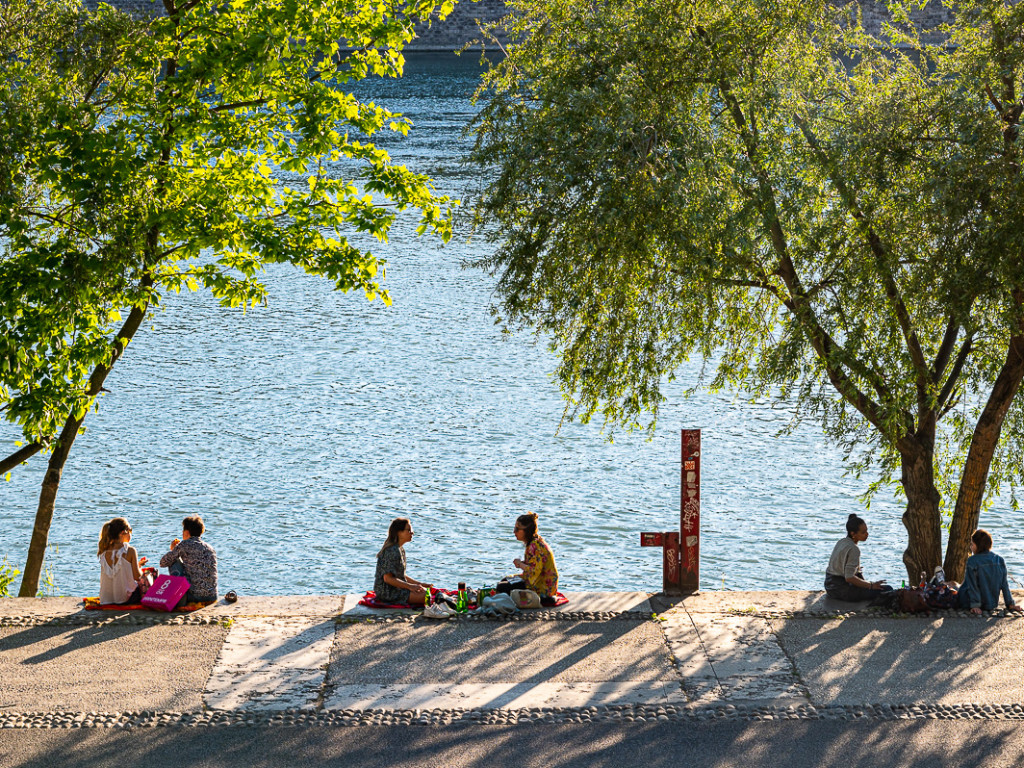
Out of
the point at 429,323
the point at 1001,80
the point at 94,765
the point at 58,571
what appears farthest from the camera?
the point at 429,323

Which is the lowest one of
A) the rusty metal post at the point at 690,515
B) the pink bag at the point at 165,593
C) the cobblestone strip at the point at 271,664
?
the cobblestone strip at the point at 271,664

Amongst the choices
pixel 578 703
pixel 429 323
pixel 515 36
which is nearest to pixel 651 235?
pixel 515 36

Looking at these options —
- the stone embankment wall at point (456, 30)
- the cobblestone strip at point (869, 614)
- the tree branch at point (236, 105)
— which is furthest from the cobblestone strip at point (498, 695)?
the stone embankment wall at point (456, 30)

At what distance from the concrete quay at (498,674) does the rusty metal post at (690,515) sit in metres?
0.31

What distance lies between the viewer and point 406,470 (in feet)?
85.0

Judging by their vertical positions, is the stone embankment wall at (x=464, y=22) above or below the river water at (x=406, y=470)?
above

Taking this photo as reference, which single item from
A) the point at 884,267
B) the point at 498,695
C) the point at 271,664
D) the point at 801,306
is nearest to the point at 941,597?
the point at 801,306

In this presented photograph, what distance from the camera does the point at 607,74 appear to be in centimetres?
1222

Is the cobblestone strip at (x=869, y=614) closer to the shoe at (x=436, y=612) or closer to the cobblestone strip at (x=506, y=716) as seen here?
the cobblestone strip at (x=506, y=716)

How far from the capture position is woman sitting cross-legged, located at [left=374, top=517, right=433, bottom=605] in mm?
11680

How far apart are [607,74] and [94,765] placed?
25.8 feet

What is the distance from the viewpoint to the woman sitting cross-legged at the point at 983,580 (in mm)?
11844

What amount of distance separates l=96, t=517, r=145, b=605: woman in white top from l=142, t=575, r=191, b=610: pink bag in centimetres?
17

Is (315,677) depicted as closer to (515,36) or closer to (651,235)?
(651,235)
